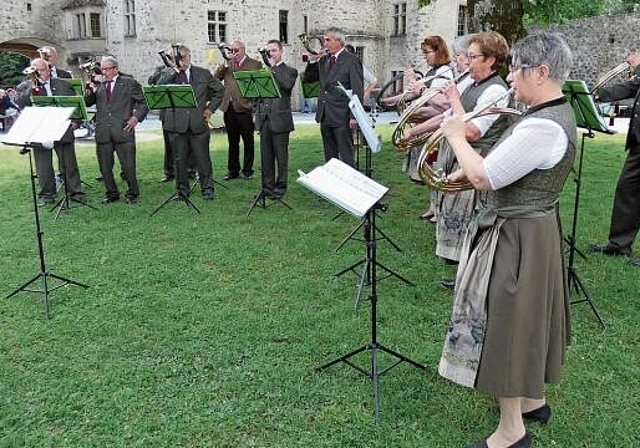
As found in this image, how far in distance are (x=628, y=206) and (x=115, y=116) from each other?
648 centimetres

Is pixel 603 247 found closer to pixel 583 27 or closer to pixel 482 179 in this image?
pixel 482 179

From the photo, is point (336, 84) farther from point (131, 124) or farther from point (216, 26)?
point (216, 26)

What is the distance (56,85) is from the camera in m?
8.26

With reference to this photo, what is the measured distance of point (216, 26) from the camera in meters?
27.0

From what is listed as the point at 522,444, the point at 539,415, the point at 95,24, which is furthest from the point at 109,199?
the point at 95,24

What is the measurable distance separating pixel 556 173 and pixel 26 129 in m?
4.30

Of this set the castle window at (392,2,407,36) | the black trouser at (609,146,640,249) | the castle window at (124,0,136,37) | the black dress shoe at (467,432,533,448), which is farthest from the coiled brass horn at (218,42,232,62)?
the castle window at (392,2,407,36)

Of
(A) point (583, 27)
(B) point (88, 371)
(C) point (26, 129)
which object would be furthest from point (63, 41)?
(B) point (88, 371)

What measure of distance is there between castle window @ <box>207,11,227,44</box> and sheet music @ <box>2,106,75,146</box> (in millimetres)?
23166

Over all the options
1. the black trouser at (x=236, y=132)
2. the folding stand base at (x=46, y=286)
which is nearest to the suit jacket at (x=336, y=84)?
the black trouser at (x=236, y=132)

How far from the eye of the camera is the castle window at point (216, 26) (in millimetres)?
26922

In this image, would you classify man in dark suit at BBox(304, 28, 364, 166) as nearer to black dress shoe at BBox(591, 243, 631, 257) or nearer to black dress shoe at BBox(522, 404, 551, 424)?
black dress shoe at BBox(591, 243, 631, 257)

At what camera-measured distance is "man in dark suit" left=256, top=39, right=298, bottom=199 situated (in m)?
8.16

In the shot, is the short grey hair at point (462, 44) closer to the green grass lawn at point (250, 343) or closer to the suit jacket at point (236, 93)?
the green grass lawn at point (250, 343)
